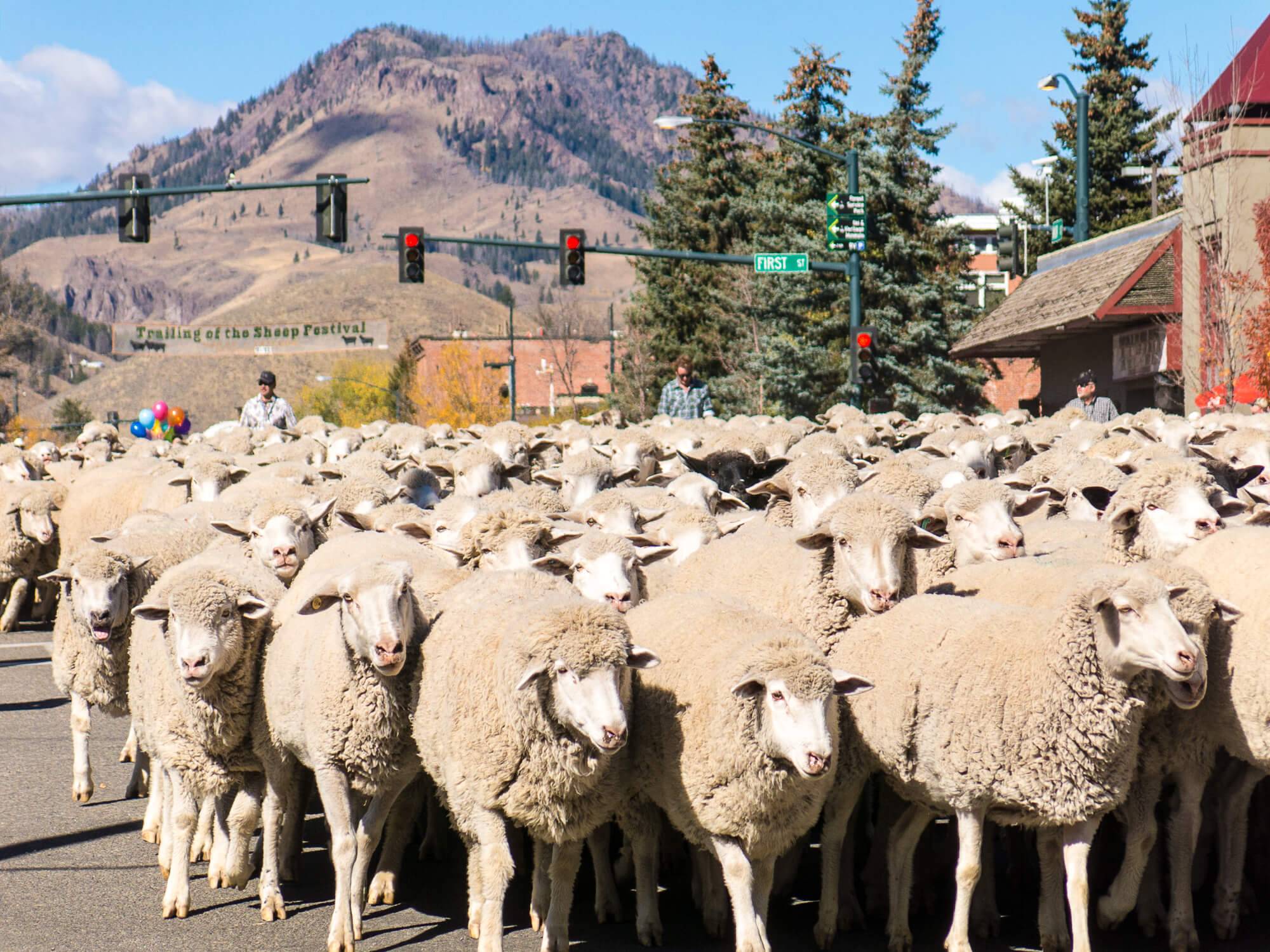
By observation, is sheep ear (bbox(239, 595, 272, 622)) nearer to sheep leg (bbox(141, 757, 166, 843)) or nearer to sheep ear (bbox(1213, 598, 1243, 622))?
sheep leg (bbox(141, 757, 166, 843))

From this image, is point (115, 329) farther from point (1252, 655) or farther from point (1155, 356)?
point (1252, 655)

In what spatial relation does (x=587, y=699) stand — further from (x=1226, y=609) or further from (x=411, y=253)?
(x=411, y=253)

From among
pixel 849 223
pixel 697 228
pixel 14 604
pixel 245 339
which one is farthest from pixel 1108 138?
pixel 245 339

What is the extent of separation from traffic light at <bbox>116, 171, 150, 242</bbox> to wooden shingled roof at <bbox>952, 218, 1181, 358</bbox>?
1578cm

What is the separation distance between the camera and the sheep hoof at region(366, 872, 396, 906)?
22.2ft

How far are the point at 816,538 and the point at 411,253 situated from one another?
65.5ft

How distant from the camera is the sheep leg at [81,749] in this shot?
834 centimetres

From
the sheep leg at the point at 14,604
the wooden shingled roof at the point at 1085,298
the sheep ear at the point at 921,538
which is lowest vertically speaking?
the sheep leg at the point at 14,604

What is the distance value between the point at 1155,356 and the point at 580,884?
69.6ft

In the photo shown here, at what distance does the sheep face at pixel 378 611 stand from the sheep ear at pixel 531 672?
0.78 metres

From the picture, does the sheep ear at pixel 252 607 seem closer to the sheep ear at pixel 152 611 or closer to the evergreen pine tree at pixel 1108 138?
the sheep ear at pixel 152 611

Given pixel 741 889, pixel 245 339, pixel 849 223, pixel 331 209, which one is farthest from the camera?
pixel 245 339

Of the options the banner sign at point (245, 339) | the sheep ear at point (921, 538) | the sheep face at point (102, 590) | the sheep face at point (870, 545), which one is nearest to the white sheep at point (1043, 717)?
the sheep face at point (870, 545)

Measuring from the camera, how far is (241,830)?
685 cm
